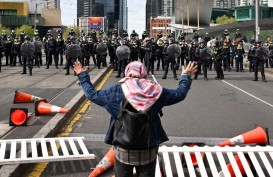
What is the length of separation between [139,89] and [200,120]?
6610 millimetres

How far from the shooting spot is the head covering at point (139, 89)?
12.1 ft

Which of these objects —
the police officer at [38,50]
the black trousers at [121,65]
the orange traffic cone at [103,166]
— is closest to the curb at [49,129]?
the orange traffic cone at [103,166]

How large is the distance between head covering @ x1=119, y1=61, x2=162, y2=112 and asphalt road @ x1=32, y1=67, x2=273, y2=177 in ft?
7.82

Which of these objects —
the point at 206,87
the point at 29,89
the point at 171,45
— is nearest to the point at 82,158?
the point at 29,89

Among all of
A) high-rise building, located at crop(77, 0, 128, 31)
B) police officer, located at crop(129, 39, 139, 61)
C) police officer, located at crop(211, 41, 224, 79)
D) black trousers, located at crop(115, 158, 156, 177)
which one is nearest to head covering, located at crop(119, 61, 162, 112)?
black trousers, located at crop(115, 158, 156, 177)

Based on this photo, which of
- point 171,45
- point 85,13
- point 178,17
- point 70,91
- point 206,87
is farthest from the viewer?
point 85,13

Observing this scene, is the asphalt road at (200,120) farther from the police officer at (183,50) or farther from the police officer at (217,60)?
the police officer at (183,50)

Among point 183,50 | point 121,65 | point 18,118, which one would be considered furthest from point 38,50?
point 18,118

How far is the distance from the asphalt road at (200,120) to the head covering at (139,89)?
2.38 metres

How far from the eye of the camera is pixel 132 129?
12.1ft

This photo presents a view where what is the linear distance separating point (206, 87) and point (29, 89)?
22.4ft

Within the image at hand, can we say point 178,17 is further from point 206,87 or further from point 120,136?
point 120,136

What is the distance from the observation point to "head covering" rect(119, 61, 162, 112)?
3.69 meters

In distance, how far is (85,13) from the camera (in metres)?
194
